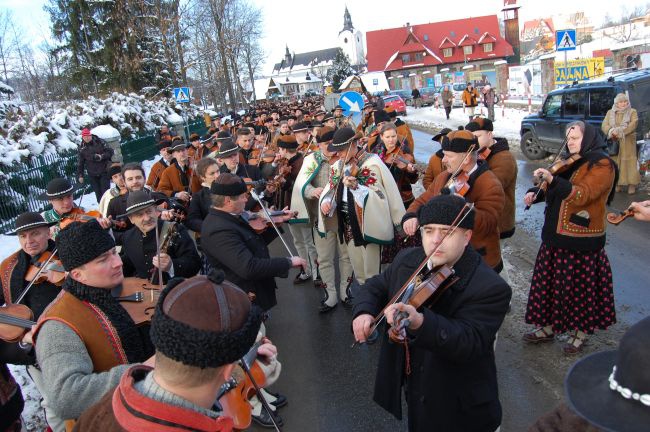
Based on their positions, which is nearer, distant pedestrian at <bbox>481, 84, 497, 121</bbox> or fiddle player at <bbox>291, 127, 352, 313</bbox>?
fiddle player at <bbox>291, 127, 352, 313</bbox>

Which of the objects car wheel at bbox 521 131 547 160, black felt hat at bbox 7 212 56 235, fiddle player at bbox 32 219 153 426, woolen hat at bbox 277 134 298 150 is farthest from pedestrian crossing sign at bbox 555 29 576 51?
fiddle player at bbox 32 219 153 426

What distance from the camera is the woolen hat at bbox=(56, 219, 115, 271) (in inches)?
92.4

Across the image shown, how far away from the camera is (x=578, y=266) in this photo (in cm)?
408

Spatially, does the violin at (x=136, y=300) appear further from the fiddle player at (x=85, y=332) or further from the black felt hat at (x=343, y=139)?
the black felt hat at (x=343, y=139)

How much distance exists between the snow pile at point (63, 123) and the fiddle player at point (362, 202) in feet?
27.9

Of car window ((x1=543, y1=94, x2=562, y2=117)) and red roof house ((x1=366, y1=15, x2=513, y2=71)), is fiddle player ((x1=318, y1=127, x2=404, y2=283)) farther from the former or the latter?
red roof house ((x1=366, y1=15, x2=513, y2=71))

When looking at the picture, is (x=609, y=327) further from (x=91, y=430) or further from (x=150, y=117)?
(x=150, y=117)

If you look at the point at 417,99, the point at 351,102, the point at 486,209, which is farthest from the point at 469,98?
the point at 486,209

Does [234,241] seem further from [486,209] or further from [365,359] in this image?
[486,209]

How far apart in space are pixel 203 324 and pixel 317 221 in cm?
428

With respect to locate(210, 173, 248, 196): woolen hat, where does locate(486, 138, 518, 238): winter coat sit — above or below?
below

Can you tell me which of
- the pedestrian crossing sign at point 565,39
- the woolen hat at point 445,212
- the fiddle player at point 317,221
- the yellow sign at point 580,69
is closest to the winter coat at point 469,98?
the yellow sign at point 580,69

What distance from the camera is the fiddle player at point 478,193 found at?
3.81 m

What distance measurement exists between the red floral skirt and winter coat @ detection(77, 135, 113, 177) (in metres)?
10.0
